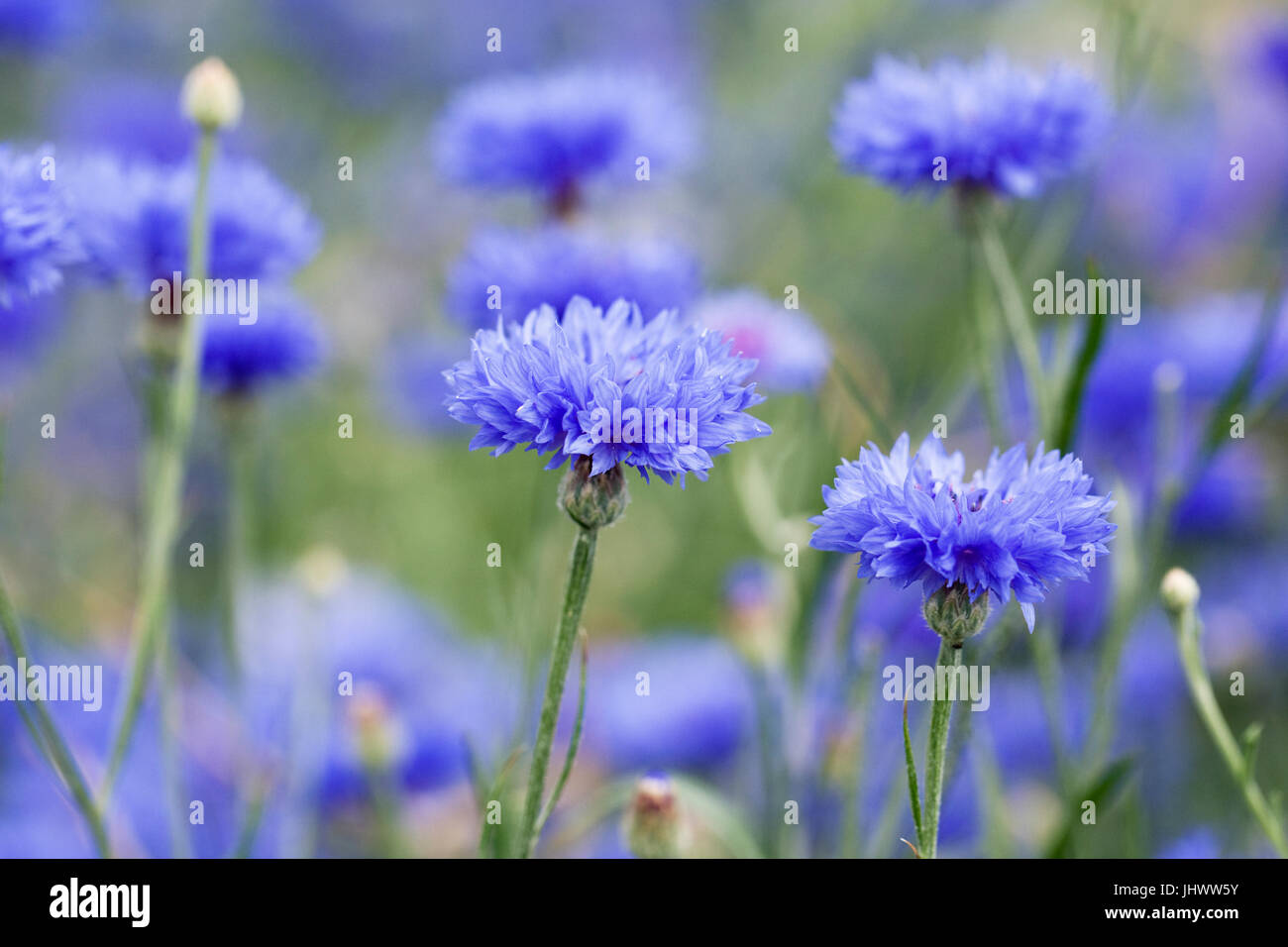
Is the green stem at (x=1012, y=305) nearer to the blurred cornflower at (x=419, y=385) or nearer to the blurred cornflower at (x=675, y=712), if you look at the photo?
the blurred cornflower at (x=675, y=712)

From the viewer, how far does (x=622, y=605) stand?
6.01 feet

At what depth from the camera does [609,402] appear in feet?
2.08

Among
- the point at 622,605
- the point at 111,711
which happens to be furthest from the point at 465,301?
the point at 622,605

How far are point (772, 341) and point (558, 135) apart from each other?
279 millimetres

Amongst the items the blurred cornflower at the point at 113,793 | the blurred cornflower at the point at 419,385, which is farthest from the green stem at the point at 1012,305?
the blurred cornflower at the point at 419,385

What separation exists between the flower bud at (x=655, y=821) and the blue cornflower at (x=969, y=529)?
9.1 inches

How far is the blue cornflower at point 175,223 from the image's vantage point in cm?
93

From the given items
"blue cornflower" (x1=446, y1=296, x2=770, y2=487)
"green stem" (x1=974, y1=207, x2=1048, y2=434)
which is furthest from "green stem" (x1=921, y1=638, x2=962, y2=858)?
"green stem" (x1=974, y1=207, x2=1048, y2=434)

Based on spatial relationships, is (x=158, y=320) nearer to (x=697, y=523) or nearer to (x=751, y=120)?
(x=697, y=523)

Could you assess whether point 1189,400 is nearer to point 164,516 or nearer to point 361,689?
point 361,689

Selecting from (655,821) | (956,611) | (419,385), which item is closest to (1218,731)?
(956,611)

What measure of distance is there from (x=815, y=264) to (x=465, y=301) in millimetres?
1177

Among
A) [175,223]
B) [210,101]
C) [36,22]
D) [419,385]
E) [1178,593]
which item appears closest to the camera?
[1178,593]

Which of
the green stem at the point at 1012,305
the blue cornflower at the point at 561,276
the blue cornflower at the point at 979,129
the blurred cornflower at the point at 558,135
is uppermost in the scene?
the blurred cornflower at the point at 558,135
